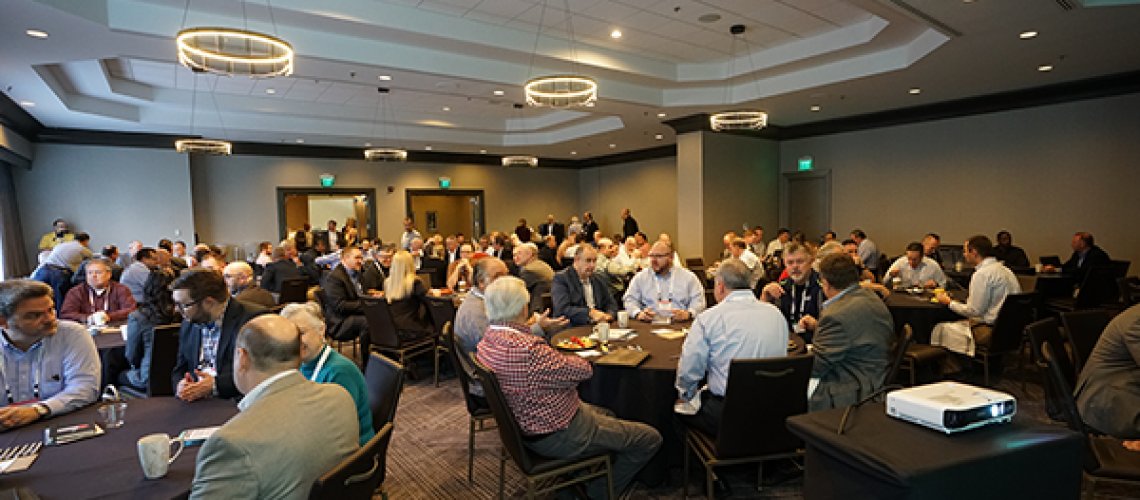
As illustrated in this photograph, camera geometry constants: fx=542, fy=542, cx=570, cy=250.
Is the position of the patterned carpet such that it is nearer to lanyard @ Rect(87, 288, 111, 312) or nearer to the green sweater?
the green sweater

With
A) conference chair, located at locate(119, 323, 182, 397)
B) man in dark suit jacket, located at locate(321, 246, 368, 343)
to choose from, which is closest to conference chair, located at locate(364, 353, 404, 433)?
conference chair, located at locate(119, 323, 182, 397)

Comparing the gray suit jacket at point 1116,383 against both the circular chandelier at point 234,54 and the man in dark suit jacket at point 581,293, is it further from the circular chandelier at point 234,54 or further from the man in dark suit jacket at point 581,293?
the circular chandelier at point 234,54

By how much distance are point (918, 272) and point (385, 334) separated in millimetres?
5950

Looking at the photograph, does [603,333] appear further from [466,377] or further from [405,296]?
[405,296]

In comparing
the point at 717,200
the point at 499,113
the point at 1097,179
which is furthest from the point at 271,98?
the point at 1097,179

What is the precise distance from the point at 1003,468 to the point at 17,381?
3.70 m

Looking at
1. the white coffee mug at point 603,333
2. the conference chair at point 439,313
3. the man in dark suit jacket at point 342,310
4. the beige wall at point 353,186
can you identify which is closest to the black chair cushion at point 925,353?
the white coffee mug at point 603,333

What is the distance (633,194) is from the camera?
53.7ft

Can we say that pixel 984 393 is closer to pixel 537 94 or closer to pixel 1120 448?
pixel 1120 448

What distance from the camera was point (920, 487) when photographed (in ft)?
3.64

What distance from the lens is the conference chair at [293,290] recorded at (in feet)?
20.6

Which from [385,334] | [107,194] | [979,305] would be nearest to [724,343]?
[979,305]

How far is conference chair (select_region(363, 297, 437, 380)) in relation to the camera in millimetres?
5211

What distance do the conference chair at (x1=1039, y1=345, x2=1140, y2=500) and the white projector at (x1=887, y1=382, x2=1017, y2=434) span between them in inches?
55.7
